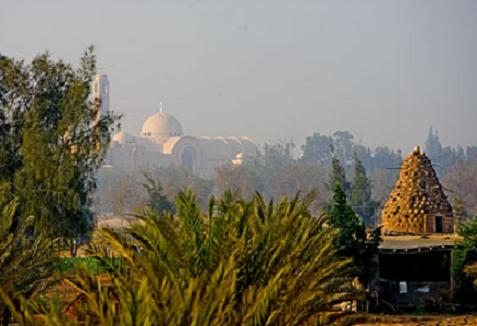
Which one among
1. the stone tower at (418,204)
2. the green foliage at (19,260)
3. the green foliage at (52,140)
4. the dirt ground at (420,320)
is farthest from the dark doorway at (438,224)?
the green foliage at (19,260)

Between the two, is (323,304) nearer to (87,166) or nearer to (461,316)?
(461,316)

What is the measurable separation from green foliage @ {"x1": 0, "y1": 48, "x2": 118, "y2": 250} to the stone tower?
30.0ft

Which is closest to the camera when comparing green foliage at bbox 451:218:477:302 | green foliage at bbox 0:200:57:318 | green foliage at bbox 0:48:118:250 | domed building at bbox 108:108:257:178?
green foliage at bbox 0:200:57:318

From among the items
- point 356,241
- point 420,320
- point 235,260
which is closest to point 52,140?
point 356,241

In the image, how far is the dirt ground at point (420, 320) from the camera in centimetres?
1788

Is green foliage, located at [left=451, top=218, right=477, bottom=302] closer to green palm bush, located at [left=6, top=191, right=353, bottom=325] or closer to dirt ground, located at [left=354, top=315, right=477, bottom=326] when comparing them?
dirt ground, located at [left=354, top=315, right=477, bottom=326]

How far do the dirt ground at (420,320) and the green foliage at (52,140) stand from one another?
372 inches

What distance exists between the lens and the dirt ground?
17.9 meters

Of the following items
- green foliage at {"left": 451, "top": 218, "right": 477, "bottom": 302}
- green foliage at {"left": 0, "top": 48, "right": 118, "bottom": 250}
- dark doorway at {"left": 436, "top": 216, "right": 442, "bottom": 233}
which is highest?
green foliage at {"left": 0, "top": 48, "right": 118, "bottom": 250}

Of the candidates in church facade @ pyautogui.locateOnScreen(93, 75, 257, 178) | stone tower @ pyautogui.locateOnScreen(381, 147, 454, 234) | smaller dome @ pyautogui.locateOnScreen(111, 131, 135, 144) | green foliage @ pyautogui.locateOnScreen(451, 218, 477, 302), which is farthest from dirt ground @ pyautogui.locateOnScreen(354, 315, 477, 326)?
smaller dome @ pyautogui.locateOnScreen(111, 131, 135, 144)

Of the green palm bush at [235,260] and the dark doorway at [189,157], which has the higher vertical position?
the dark doorway at [189,157]

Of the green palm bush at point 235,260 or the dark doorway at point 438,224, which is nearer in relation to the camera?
the green palm bush at point 235,260

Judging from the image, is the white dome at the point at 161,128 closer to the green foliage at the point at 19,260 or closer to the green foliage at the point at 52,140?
the green foliage at the point at 52,140

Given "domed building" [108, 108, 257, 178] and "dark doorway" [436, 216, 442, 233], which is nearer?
"dark doorway" [436, 216, 442, 233]
